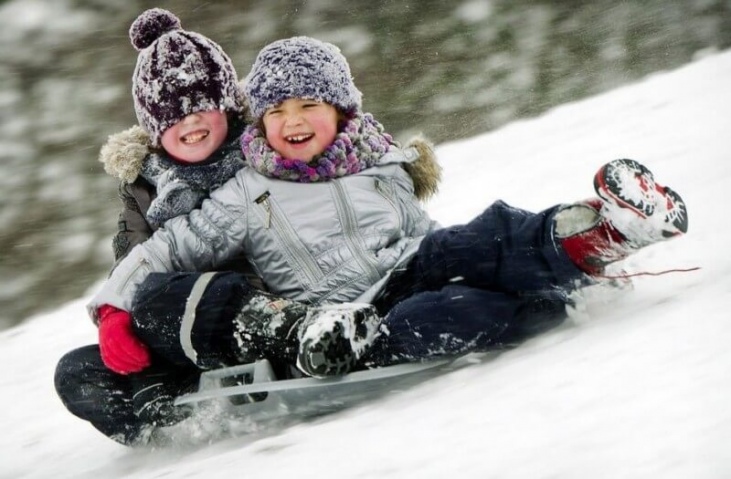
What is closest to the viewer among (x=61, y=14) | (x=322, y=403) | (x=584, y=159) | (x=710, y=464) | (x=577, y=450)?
(x=710, y=464)

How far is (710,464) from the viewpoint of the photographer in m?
0.94

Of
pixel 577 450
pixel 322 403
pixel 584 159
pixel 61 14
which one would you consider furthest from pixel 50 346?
pixel 61 14

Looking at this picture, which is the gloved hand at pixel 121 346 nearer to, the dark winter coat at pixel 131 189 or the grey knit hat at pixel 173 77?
the dark winter coat at pixel 131 189

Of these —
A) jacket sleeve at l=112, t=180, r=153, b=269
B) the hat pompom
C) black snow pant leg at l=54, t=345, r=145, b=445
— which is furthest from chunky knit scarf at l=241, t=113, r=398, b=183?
black snow pant leg at l=54, t=345, r=145, b=445

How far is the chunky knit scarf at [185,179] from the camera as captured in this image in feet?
7.17

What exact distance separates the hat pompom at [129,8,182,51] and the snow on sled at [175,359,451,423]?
111cm

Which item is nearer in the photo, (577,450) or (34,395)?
(577,450)

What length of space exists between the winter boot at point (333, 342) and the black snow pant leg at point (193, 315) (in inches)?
7.5

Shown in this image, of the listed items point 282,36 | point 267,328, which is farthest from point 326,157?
point 282,36

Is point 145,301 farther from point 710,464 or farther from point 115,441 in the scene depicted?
point 710,464

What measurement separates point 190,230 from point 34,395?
3.87 feet

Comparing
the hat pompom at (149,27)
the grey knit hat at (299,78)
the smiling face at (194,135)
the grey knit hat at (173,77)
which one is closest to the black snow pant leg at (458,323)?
the grey knit hat at (299,78)

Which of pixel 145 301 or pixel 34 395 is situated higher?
pixel 145 301

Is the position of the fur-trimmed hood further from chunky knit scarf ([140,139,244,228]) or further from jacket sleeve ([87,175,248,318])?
jacket sleeve ([87,175,248,318])
